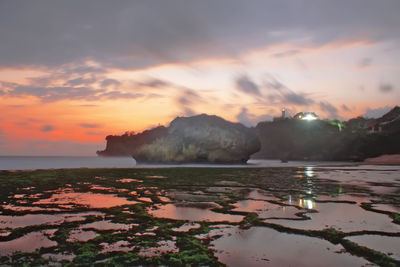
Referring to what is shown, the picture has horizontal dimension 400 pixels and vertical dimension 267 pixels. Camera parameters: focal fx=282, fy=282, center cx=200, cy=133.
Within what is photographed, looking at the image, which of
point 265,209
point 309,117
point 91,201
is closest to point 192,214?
point 265,209

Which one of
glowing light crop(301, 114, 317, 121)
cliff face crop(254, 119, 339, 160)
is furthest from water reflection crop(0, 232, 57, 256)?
glowing light crop(301, 114, 317, 121)

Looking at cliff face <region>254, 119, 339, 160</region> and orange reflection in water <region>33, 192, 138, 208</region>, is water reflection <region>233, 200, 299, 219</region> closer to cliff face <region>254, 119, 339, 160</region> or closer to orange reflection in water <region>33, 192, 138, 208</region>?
orange reflection in water <region>33, 192, 138, 208</region>

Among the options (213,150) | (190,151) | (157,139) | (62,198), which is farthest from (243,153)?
(62,198)

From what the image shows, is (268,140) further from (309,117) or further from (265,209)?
(265,209)

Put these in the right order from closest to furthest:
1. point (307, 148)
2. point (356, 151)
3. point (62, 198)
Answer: point (62, 198) → point (356, 151) → point (307, 148)

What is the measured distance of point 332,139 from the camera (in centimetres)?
5750

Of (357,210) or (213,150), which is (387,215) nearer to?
(357,210)

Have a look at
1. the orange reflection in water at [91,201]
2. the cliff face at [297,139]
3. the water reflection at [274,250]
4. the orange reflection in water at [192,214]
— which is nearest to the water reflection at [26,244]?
the orange reflection in water at [192,214]

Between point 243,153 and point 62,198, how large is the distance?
1126 inches

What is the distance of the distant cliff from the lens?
50.1 meters

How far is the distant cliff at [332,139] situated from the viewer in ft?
164

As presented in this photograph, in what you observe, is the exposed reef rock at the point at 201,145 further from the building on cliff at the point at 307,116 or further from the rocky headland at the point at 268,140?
the building on cliff at the point at 307,116

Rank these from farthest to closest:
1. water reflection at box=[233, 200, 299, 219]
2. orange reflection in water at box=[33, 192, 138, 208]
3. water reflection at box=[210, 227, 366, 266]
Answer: orange reflection in water at box=[33, 192, 138, 208]
water reflection at box=[233, 200, 299, 219]
water reflection at box=[210, 227, 366, 266]

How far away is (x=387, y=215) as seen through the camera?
5.05 meters
